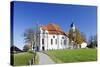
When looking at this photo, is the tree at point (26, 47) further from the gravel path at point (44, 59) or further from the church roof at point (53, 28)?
the church roof at point (53, 28)

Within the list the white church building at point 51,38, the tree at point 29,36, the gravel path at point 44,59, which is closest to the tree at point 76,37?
the white church building at point 51,38

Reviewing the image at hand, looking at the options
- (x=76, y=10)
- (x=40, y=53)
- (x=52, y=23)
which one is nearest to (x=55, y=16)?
(x=52, y=23)

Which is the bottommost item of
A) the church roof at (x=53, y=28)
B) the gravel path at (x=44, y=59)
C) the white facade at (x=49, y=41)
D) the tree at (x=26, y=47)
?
the gravel path at (x=44, y=59)

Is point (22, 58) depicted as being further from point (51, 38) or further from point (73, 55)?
point (73, 55)

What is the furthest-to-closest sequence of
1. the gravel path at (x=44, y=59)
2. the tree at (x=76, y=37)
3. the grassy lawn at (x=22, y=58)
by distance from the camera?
the tree at (x=76, y=37), the gravel path at (x=44, y=59), the grassy lawn at (x=22, y=58)

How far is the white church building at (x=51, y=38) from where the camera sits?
2590 millimetres

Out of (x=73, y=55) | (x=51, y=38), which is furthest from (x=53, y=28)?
(x=73, y=55)

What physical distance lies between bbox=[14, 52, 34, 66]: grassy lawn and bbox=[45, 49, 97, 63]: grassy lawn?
0.22 m

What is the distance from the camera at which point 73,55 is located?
275cm

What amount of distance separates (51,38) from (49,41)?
44mm

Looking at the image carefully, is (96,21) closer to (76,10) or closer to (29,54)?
(76,10)

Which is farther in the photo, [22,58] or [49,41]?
[49,41]

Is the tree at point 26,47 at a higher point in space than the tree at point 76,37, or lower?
lower

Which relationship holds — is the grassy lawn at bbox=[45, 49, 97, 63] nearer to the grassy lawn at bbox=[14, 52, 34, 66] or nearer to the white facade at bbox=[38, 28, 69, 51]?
the white facade at bbox=[38, 28, 69, 51]
